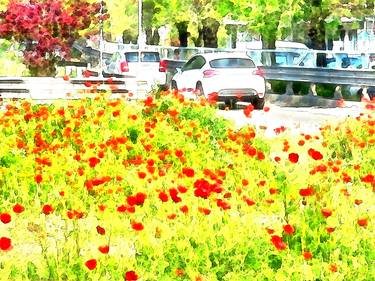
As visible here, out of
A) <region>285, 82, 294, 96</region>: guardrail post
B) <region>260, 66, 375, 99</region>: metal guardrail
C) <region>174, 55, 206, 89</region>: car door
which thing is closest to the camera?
<region>260, 66, 375, 99</region>: metal guardrail

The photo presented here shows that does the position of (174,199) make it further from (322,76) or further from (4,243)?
(322,76)

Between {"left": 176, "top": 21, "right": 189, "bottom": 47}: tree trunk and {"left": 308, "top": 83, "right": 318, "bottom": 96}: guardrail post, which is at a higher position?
{"left": 176, "top": 21, "right": 189, "bottom": 47}: tree trunk

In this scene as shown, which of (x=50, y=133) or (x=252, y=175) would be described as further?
(x=50, y=133)

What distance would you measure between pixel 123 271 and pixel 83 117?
8.05 m

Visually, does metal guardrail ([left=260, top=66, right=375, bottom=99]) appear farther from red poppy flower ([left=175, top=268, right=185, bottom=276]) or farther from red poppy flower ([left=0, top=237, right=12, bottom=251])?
red poppy flower ([left=0, top=237, right=12, bottom=251])

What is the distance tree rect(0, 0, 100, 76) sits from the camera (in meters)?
46.6

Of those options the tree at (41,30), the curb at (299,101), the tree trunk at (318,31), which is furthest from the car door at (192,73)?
the tree at (41,30)

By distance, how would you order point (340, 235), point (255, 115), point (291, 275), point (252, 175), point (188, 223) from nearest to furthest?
1. point (291, 275)
2. point (340, 235)
3. point (188, 223)
4. point (252, 175)
5. point (255, 115)

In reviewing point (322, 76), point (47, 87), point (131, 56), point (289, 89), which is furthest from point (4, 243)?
point (131, 56)

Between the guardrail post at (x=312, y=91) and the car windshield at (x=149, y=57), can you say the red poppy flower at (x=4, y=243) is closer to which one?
the guardrail post at (x=312, y=91)

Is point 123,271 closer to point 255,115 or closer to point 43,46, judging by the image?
point 255,115

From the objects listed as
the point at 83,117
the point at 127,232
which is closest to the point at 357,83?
the point at 83,117

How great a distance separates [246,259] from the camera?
6.75m

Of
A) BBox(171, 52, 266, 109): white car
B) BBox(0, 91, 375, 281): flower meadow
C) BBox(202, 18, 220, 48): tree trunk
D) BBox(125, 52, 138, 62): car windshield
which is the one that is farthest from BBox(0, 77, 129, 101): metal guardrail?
BBox(202, 18, 220, 48): tree trunk
